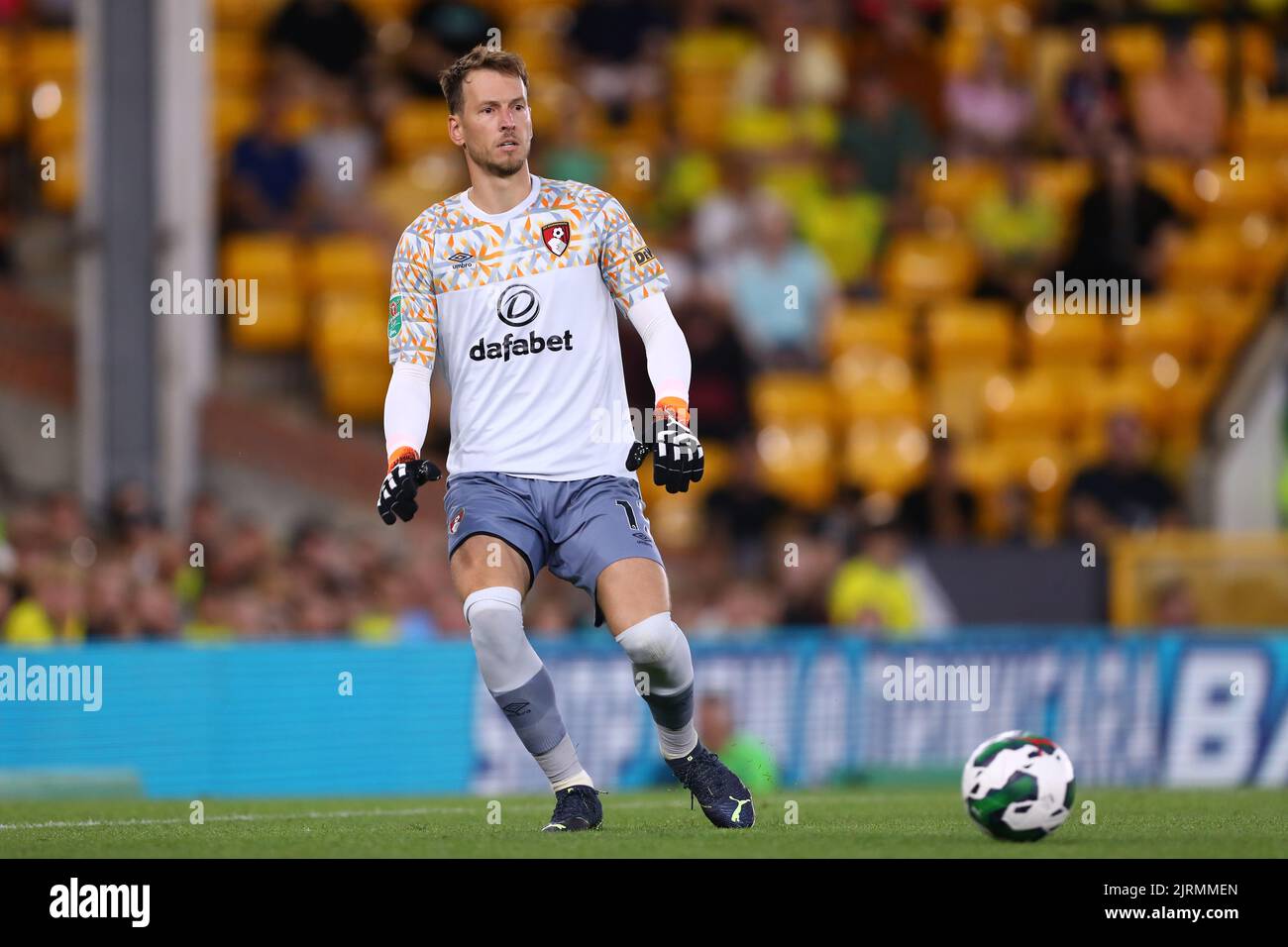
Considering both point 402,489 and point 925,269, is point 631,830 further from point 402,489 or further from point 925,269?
point 925,269

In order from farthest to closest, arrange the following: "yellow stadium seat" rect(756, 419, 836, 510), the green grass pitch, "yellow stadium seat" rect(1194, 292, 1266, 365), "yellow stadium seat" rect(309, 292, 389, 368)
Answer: "yellow stadium seat" rect(1194, 292, 1266, 365) < "yellow stadium seat" rect(756, 419, 836, 510) < "yellow stadium seat" rect(309, 292, 389, 368) < the green grass pitch

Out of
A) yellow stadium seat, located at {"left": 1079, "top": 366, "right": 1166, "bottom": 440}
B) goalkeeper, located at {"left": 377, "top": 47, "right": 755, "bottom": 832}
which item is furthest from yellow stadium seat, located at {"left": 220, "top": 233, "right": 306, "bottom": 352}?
goalkeeper, located at {"left": 377, "top": 47, "right": 755, "bottom": 832}

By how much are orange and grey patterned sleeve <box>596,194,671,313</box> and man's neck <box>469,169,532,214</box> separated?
301mm

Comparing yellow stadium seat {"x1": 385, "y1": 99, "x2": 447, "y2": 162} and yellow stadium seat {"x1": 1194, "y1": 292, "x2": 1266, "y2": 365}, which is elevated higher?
yellow stadium seat {"x1": 385, "y1": 99, "x2": 447, "y2": 162}

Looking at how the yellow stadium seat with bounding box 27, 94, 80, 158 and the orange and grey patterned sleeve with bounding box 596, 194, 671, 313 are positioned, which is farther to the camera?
the yellow stadium seat with bounding box 27, 94, 80, 158

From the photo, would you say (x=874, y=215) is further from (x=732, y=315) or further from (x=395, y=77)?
(x=395, y=77)

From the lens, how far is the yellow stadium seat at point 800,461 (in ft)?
52.9

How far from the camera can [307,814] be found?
925 centimetres

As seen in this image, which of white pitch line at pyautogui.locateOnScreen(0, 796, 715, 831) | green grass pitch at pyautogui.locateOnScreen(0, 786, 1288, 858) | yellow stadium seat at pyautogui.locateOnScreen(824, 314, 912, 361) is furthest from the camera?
yellow stadium seat at pyautogui.locateOnScreen(824, 314, 912, 361)

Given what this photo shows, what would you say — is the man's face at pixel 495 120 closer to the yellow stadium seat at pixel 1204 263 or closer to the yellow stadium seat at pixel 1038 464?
the yellow stadium seat at pixel 1038 464

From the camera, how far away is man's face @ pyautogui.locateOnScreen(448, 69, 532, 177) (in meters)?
7.72

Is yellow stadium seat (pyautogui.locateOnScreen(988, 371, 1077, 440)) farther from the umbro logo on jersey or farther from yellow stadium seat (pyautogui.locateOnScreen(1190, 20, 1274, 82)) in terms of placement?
the umbro logo on jersey

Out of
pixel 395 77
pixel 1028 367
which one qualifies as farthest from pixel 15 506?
pixel 1028 367
